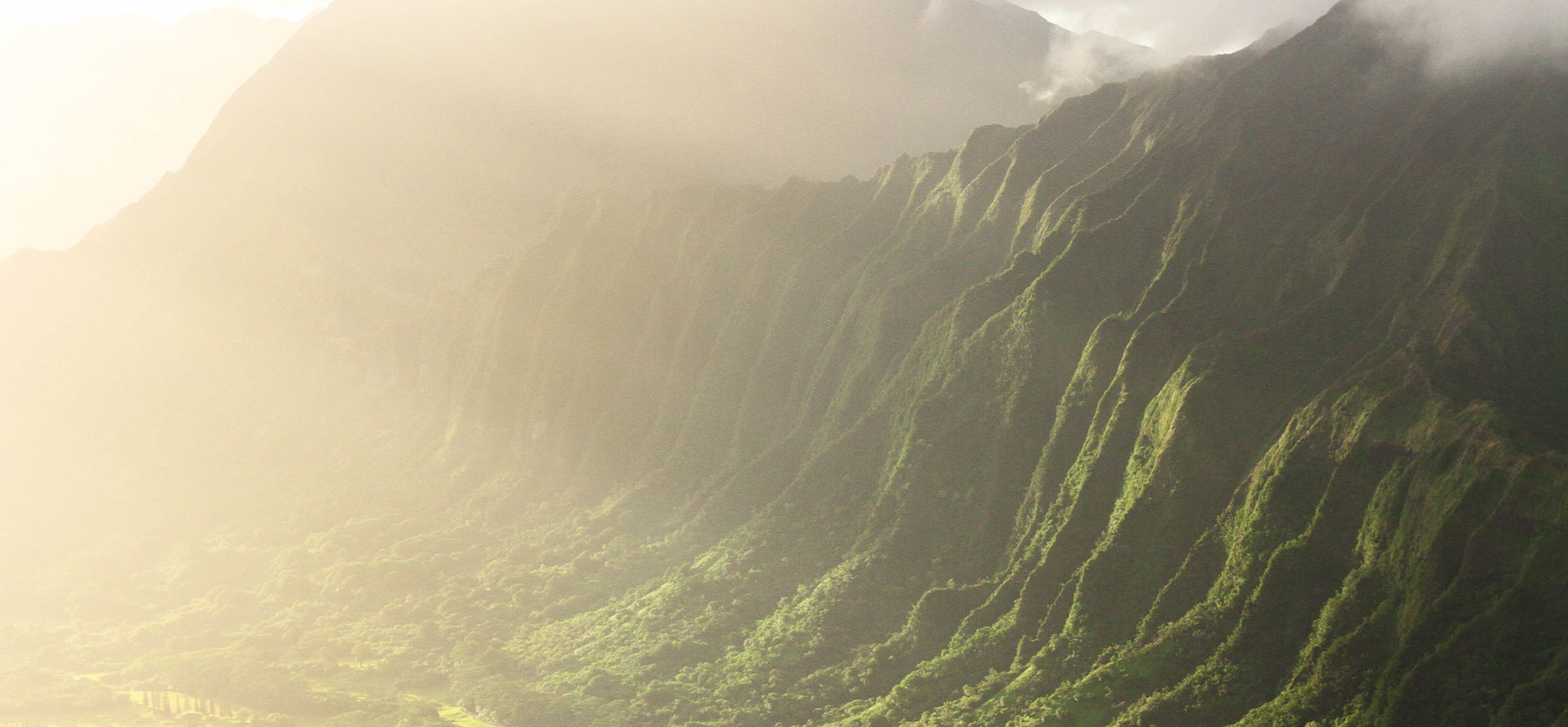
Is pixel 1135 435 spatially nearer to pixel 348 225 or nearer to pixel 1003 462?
pixel 1003 462

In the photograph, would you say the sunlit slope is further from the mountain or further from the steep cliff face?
the steep cliff face

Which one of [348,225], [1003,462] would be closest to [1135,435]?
[1003,462]

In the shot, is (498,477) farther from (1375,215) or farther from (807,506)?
(1375,215)

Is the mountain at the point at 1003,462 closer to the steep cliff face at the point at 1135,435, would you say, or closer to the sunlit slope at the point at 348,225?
the steep cliff face at the point at 1135,435

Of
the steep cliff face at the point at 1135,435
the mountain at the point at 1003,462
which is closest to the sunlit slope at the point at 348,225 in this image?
the mountain at the point at 1003,462

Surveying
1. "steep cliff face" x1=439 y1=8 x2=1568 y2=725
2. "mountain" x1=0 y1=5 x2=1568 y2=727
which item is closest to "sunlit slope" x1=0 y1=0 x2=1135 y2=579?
"mountain" x1=0 y1=5 x2=1568 y2=727
